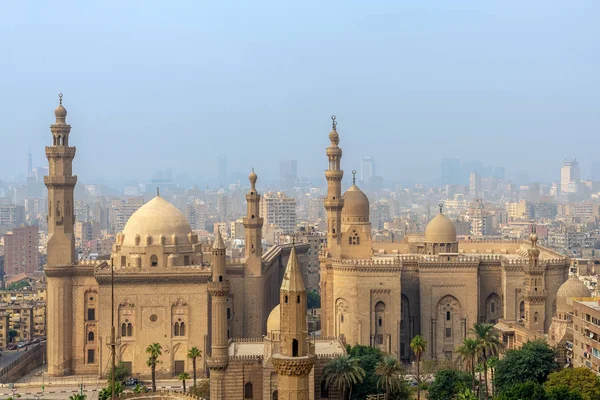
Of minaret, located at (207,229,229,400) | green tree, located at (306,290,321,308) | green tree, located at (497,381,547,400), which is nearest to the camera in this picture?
green tree, located at (497,381,547,400)

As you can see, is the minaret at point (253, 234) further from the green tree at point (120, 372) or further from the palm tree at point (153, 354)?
the green tree at point (120, 372)

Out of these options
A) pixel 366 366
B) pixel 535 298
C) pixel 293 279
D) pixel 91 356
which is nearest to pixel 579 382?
pixel 366 366

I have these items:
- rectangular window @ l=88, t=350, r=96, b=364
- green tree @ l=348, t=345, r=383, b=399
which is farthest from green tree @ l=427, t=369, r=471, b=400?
rectangular window @ l=88, t=350, r=96, b=364

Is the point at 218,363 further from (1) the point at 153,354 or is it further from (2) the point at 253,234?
(2) the point at 253,234

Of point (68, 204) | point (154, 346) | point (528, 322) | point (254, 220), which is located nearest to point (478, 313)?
point (528, 322)

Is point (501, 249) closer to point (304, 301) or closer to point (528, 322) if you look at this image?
point (528, 322)

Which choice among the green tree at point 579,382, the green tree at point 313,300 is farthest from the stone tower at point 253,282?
the green tree at point 313,300

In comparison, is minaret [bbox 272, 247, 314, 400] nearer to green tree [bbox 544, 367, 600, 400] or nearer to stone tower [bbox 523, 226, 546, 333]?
green tree [bbox 544, 367, 600, 400]
